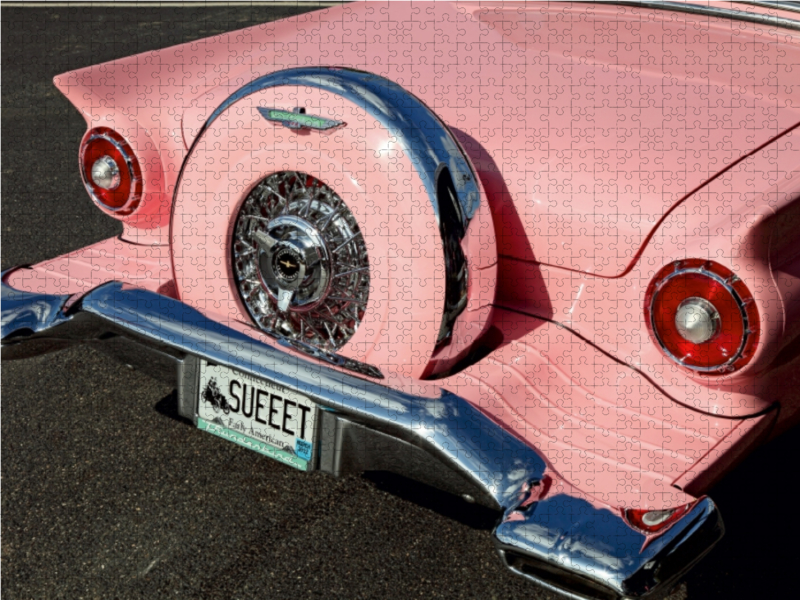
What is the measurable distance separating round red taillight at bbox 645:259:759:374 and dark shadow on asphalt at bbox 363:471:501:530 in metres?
0.83

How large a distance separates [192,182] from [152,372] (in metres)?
0.51

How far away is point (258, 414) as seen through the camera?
2172 mm

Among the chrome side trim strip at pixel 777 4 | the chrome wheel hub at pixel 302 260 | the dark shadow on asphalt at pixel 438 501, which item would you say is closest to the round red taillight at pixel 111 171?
the chrome wheel hub at pixel 302 260

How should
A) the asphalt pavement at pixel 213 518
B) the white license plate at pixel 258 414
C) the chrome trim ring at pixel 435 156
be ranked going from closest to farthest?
the chrome trim ring at pixel 435 156 < the white license plate at pixel 258 414 < the asphalt pavement at pixel 213 518

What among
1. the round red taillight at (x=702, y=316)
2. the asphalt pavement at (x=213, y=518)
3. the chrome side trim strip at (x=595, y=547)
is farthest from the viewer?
the asphalt pavement at (x=213, y=518)

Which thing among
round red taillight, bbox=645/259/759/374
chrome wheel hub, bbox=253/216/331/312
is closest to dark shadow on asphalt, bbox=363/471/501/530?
chrome wheel hub, bbox=253/216/331/312

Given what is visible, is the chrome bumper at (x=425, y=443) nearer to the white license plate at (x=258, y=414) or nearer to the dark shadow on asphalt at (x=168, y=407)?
the white license plate at (x=258, y=414)

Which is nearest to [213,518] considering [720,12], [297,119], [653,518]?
[297,119]

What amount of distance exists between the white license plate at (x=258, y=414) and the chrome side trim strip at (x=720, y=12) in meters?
1.81

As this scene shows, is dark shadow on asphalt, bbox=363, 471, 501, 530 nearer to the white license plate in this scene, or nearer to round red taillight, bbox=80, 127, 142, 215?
the white license plate

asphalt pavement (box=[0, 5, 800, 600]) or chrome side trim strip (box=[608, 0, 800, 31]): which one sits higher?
chrome side trim strip (box=[608, 0, 800, 31])

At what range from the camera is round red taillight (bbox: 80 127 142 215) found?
2586 mm

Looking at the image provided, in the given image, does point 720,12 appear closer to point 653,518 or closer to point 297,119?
point 297,119

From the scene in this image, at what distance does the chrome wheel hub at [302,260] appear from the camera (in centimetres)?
213
